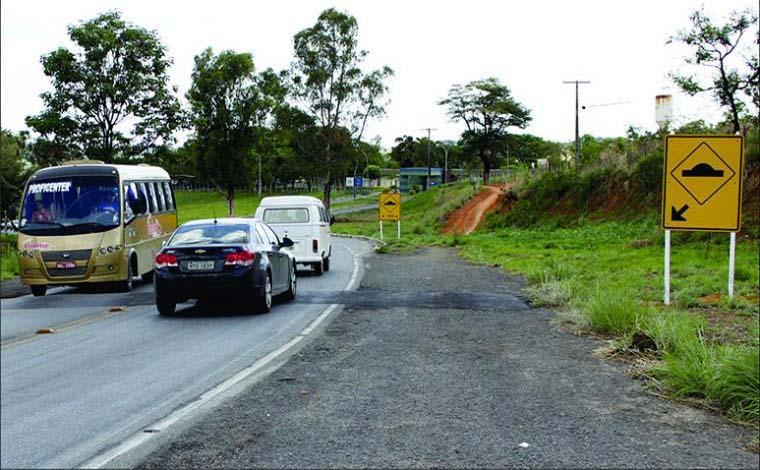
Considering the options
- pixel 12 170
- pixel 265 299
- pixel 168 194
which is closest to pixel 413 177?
pixel 12 170

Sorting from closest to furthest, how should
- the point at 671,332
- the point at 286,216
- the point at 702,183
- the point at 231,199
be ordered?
the point at 671,332
the point at 702,183
the point at 286,216
the point at 231,199

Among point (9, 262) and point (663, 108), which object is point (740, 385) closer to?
point (9, 262)

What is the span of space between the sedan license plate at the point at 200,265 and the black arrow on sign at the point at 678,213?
804cm

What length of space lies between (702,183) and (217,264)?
8.50 meters

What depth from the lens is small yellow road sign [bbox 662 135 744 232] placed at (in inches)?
536

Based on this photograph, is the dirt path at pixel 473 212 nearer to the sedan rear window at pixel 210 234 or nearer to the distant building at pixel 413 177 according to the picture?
the sedan rear window at pixel 210 234

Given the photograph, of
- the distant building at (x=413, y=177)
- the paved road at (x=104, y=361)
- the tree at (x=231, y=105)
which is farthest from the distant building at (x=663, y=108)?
the distant building at (x=413, y=177)

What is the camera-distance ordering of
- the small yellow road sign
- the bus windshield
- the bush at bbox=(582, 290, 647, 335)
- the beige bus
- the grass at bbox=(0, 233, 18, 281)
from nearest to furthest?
the beige bus < the bus windshield < the grass at bbox=(0, 233, 18, 281) < the bush at bbox=(582, 290, 647, 335) < the small yellow road sign

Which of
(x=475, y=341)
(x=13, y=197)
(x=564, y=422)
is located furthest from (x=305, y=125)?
(x=564, y=422)

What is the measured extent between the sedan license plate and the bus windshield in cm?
597

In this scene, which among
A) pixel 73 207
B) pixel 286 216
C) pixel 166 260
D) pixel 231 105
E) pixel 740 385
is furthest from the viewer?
pixel 231 105

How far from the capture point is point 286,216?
70.7 feet

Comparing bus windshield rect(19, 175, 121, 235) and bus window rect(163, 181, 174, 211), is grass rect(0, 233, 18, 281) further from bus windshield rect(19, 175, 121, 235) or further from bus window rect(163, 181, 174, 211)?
bus window rect(163, 181, 174, 211)

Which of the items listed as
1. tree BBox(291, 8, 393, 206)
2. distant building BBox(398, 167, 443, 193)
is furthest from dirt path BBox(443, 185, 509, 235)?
distant building BBox(398, 167, 443, 193)
